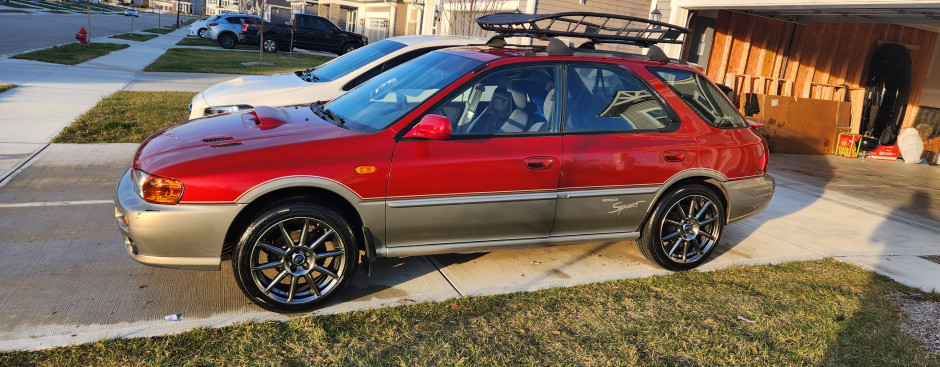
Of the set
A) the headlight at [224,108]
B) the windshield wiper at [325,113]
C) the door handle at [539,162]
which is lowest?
the headlight at [224,108]

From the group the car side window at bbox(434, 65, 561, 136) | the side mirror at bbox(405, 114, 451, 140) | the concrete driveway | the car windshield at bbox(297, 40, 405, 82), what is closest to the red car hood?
the side mirror at bbox(405, 114, 451, 140)

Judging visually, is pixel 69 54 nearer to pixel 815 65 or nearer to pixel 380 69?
pixel 380 69

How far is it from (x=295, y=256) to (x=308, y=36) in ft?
81.8

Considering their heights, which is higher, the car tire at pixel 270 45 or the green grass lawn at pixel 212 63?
the car tire at pixel 270 45

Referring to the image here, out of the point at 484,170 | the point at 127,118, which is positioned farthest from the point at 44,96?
the point at 484,170

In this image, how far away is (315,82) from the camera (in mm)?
7301

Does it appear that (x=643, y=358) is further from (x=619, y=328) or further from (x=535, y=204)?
(x=535, y=204)

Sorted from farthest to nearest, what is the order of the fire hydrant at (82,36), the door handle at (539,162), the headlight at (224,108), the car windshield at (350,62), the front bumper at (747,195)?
1. the fire hydrant at (82,36)
2. the car windshield at (350,62)
3. the headlight at (224,108)
4. the front bumper at (747,195)
5. the door handle at (539,162)

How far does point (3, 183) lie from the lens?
6270mm

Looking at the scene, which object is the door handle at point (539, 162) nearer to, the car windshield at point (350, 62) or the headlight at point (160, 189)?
the headlight at point (160, 189)

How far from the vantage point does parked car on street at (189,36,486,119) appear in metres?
6.90

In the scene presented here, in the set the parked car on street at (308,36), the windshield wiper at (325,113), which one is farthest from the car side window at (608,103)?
the parked car on street at (308,36)

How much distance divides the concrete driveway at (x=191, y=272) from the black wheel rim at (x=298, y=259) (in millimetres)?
166

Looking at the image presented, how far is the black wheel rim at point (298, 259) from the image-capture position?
12.5ft
